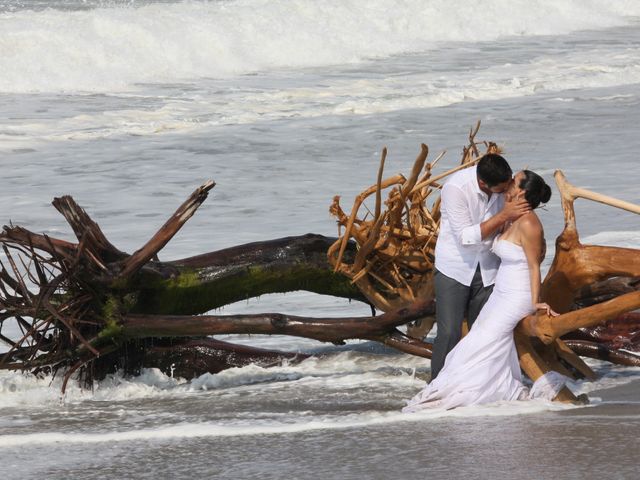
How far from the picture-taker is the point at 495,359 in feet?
18.8

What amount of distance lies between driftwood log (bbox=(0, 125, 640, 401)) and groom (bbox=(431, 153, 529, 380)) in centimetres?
32

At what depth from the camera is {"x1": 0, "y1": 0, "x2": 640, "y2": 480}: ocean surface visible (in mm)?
5023

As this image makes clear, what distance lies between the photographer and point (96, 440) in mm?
5340

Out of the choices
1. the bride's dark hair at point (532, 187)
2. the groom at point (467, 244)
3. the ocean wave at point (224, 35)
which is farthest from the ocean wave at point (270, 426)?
the ocean wave at point (224, 35)

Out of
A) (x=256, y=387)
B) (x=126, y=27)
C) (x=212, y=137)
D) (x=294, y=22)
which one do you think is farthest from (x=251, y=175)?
(x=294, y=22)

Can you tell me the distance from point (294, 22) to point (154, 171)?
1630 cm

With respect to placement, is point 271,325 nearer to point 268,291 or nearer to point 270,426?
point 268,291

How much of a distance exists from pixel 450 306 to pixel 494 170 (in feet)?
2.47

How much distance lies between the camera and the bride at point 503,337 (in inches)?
224

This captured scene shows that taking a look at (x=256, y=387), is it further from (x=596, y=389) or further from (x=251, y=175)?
(x=251, y=175)

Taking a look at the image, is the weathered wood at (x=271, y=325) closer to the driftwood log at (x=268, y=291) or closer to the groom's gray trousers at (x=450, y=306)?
the driftwood log at (x=268, y=291)

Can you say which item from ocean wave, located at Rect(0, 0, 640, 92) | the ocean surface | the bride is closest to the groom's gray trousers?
the bride

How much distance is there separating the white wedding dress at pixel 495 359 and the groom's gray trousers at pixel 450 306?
12 cm

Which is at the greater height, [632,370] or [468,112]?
[468,112]
